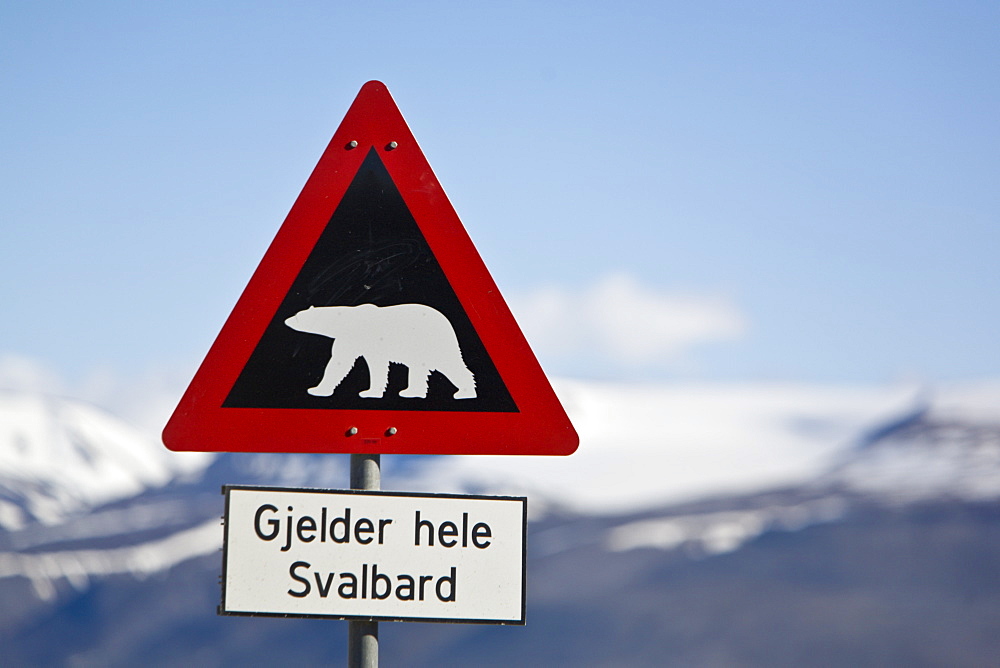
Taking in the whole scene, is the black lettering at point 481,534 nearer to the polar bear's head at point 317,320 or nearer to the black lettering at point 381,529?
the black lettering at point 381,529

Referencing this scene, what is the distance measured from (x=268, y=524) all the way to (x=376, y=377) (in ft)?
0.86

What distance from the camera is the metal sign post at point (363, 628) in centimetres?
166

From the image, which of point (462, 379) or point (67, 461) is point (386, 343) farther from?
point (67, 461)

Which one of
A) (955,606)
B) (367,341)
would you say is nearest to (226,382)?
(367,341)

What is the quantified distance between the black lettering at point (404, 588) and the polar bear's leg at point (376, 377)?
10.4 inches

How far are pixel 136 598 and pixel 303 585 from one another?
19.1 meters

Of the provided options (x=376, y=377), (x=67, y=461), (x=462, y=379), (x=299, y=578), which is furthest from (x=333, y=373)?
(x=67, y=461)

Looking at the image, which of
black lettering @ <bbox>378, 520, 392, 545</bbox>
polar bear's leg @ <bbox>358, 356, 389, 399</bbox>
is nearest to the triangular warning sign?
polar bear's leg @ <bbox>358, 356, 389, 399</bbox>

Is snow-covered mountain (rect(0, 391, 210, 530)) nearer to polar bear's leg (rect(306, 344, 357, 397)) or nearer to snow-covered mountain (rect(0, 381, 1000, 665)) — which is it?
snow-covered mountain (rect(0, 381, 1000, 665))

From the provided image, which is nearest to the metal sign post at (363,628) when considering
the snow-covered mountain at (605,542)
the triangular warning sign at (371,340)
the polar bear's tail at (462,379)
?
the triangular warning sign at (371,340)

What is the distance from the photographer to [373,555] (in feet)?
5.49

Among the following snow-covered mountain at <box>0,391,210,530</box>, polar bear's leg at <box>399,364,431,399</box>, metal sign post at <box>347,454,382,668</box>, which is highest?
snow-covered mountain at <box>0,391,210,530</box>

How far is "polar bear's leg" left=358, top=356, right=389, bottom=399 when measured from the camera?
172 centimetres

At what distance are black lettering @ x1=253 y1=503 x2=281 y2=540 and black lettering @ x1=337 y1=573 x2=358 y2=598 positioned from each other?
0.11 m
